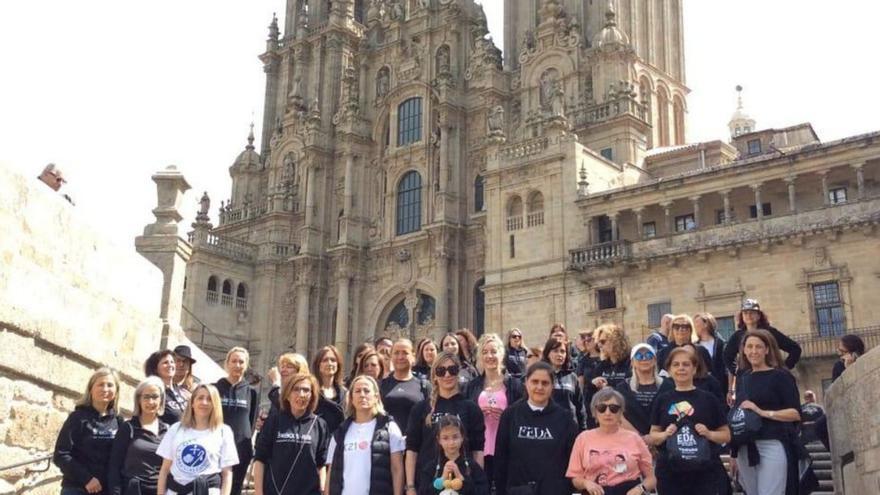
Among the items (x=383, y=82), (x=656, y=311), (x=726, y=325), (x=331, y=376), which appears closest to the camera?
(x=331, y=376)

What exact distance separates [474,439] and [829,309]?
22.3m

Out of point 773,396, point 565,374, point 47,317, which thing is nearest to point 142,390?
point 47,317

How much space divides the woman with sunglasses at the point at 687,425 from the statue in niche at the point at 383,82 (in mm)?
40927

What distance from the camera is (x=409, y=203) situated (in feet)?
146

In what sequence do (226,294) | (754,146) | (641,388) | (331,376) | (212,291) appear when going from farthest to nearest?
1. (226,294)
2. (212,291)
3. (754,146)
4. (331,376)
5. (641,388)

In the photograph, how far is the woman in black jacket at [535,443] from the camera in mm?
7445

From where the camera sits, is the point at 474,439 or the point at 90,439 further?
the point at 90,439

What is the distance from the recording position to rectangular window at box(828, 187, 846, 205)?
28.6 meters

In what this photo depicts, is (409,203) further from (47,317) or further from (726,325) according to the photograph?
(47,317)

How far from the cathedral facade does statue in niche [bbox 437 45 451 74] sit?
12 centimetres

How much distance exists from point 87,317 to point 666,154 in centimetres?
2988

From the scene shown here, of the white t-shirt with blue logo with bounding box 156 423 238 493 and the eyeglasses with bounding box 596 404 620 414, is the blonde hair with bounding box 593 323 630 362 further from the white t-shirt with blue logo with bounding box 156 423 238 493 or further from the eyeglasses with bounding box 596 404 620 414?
the white t-shirt with blue logo with bounding box 156 423 238 493

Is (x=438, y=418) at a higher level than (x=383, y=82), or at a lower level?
lower

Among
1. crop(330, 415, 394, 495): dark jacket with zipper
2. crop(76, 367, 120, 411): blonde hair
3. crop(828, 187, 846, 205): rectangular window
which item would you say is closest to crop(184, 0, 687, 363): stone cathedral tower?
crop(828, 187, 846, 205): rectangular window
